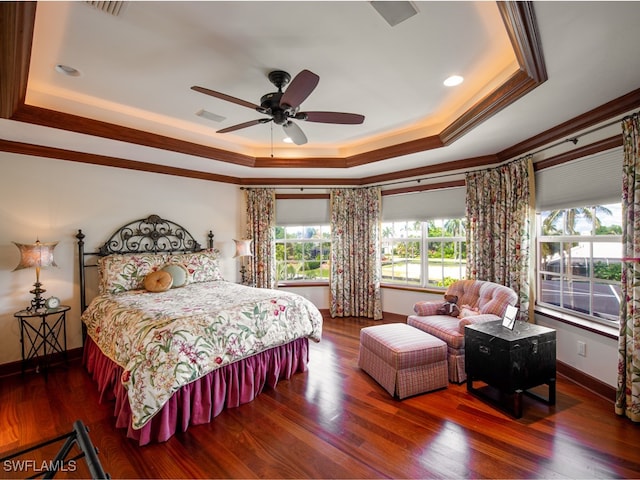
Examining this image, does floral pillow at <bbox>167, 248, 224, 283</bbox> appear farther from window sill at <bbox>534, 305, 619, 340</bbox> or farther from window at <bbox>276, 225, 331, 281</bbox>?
window sill at <bbox>534, 305, 619, 340</bbox>

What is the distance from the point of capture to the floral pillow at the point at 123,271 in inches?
141

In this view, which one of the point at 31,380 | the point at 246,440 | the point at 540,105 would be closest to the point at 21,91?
the point at 31,380

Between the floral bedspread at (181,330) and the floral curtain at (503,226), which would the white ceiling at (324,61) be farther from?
the floral bedspread at (181,330)

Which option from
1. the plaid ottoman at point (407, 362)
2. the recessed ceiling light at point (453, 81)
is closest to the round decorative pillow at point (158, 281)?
the plaid ottoman at point (407, 362)

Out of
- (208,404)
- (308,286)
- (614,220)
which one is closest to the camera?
(208,404)

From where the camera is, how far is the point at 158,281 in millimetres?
3617

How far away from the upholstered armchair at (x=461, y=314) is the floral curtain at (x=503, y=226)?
38 cm

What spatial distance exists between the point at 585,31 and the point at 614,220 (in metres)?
1.93

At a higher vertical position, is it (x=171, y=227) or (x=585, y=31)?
(x=585, y=31)

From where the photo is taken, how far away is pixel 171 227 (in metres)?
4.50

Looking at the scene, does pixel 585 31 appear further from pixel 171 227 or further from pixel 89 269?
pixel 89 269

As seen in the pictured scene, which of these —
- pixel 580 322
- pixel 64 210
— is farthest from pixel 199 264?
pixel 580 322

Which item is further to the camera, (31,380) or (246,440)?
(31,380)

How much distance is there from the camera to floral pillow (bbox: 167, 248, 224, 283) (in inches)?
163
